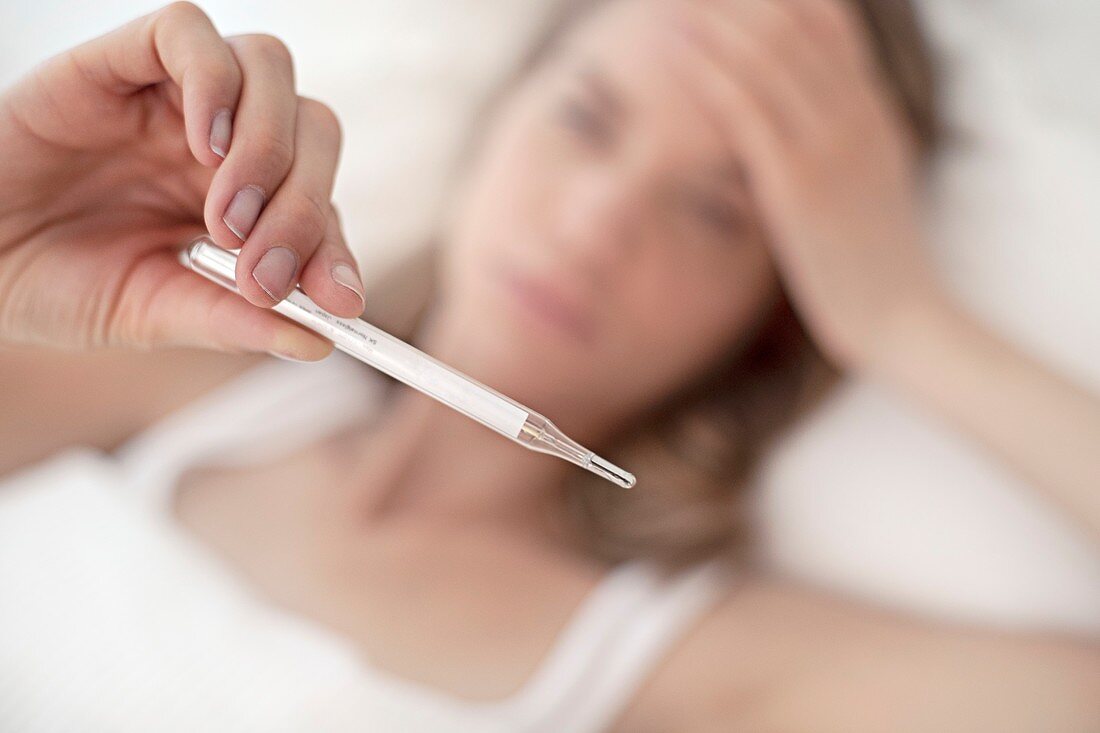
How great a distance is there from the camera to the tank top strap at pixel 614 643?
0.69 meters

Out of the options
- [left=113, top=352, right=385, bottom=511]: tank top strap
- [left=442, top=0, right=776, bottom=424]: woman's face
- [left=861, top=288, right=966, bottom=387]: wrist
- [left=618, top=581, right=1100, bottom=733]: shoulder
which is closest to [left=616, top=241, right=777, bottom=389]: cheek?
[left=442, top=0, right=776, bottom=424]: woman's face

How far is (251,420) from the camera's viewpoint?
0.85m

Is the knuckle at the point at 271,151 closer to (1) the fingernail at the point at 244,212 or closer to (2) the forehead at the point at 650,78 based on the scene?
(1) the fingernail at the point at 244,212

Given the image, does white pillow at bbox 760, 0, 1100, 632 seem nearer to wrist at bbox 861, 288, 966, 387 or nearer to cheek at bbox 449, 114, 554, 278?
wrist at bbox 861, 288, 966, 387

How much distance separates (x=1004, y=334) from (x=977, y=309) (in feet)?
0.10

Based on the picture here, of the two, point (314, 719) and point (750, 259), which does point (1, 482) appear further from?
point (750, 259)

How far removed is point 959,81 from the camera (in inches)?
28.7

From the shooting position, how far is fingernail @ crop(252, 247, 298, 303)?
362 mm

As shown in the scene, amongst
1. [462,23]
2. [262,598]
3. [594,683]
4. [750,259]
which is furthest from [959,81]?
[262,598]

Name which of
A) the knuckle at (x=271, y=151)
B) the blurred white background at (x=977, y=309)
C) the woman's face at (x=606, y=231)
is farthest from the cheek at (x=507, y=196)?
the knuckle at (x=271, y=151)

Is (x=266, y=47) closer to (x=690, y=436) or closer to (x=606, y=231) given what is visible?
(x=606, y=231)

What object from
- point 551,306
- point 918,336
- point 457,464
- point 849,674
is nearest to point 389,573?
point 457,464

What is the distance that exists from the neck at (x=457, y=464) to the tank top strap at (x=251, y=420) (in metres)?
0.06

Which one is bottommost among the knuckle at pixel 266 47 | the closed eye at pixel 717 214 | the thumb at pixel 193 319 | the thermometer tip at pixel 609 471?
the thumb at pixel 193 319
